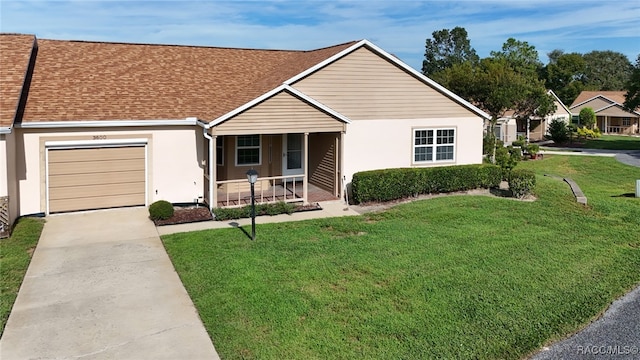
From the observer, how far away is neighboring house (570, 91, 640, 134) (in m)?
55.5

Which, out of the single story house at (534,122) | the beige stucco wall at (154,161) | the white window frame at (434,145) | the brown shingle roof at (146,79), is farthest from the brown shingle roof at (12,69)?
the single story house at (534,122)

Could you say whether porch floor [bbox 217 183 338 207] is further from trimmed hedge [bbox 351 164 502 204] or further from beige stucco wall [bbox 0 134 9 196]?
beige stucco wall [bbox 0 134 9 196]

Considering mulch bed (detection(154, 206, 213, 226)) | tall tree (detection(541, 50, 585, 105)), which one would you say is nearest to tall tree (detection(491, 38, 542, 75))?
tall tree (detection(541, 50, 585, 105))

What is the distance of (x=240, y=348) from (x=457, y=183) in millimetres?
12670

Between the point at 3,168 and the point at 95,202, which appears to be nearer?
the point at 3,168

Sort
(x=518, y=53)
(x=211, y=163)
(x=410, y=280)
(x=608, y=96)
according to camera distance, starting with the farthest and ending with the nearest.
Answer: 1. (x=608, y=96)
2. (x=518, y=53)
3. (x=211, y=163)
4. (x=410, y=280)

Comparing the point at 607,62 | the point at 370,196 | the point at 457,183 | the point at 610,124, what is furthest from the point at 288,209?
the point at 607,62

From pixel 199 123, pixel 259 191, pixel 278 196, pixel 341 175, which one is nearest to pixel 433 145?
pixel 341 175

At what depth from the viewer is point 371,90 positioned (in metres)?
17.4

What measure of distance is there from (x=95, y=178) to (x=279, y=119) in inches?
220

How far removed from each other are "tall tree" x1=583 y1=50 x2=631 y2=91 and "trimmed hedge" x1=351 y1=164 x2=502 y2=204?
279 feet

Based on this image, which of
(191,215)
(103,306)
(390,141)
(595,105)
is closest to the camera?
(103,306)

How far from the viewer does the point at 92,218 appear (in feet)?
46.4

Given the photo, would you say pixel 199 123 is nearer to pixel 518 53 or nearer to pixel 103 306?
pixel 103 306
